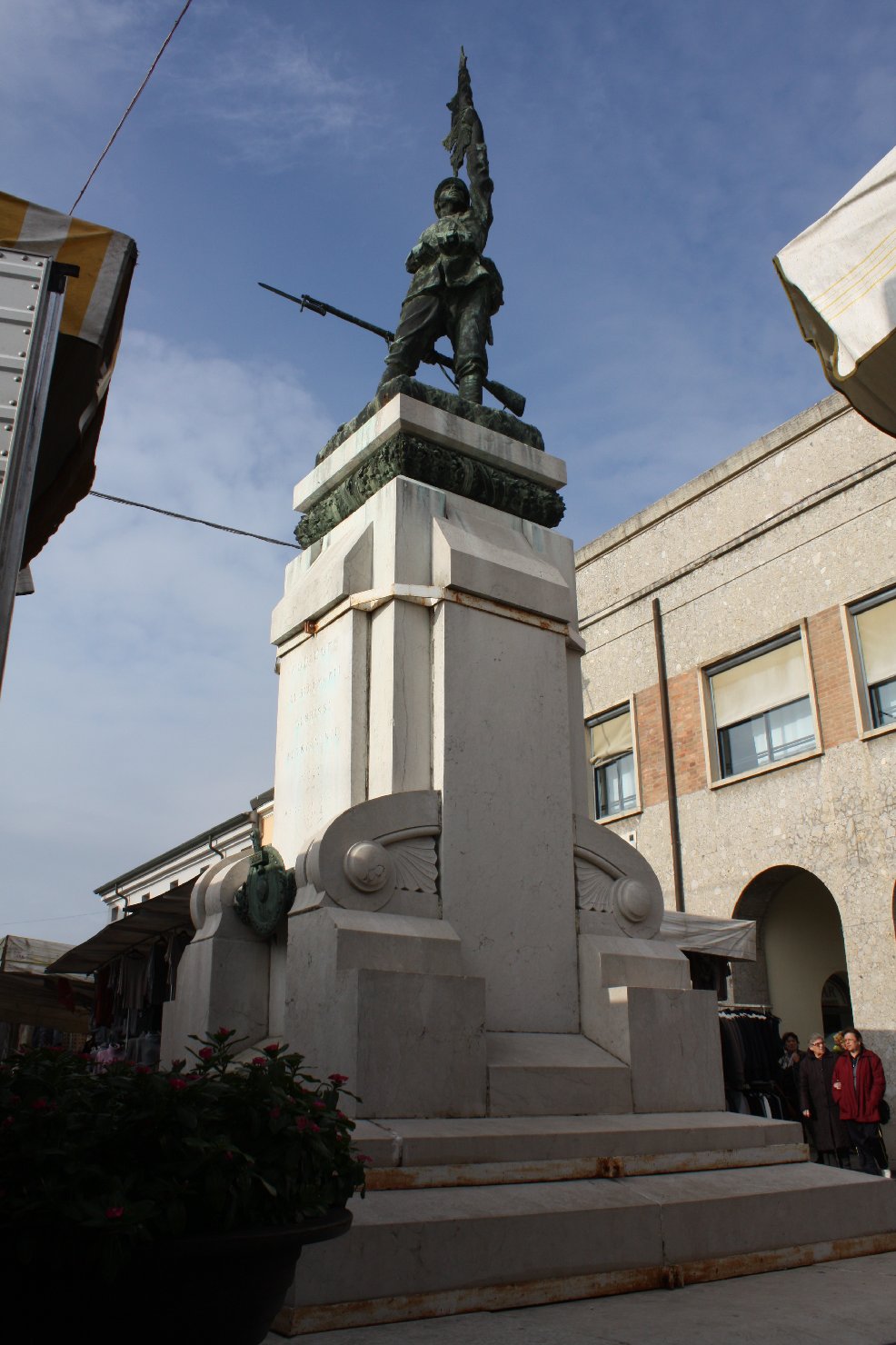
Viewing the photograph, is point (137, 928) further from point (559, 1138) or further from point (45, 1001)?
point (559, 1138)

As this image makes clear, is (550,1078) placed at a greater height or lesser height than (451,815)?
lesser

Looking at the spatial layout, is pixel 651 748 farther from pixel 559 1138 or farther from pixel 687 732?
pixel 559 1138

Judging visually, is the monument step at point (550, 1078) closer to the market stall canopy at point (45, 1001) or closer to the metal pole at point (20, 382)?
the metal pole at point (20, 382)

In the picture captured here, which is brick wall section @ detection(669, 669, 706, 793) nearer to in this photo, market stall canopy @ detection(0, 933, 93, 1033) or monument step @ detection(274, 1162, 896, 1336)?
market stall canopy @ detection(0, 933, 93, 1033)

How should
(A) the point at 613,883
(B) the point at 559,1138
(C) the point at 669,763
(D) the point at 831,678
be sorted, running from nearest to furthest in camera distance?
(B) the point at 559,1138 → (A) the point at 613,883 → (D) the point at 831,678 → (C) the point at 669,763

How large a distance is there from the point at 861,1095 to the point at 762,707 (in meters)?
7.34

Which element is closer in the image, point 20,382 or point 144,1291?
point 144,1291

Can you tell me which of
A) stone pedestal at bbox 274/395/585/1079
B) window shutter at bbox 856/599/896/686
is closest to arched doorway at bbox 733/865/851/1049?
window shutter at bbox 856/599/896/686

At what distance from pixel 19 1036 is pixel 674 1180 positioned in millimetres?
22816

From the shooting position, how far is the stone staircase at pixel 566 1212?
352 cm

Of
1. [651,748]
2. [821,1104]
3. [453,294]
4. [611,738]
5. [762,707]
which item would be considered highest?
[611,738]

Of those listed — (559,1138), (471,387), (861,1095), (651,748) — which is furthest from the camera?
(651,748)

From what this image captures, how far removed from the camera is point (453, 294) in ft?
25.9

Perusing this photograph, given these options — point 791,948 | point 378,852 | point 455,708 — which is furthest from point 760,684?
point 378,852
